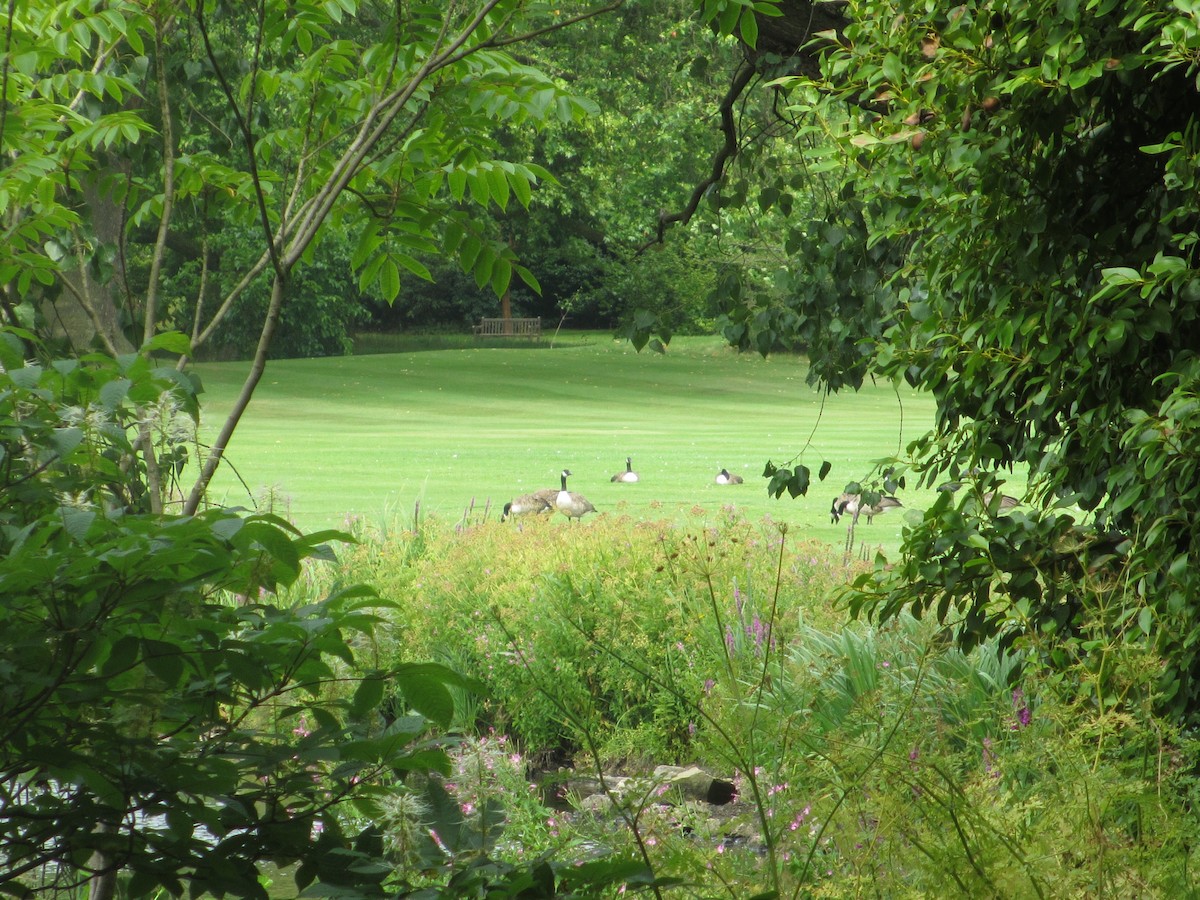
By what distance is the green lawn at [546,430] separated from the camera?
538 inches

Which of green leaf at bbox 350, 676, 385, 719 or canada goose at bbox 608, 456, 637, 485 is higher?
green leaf at bbox 350, 676, 385, 719

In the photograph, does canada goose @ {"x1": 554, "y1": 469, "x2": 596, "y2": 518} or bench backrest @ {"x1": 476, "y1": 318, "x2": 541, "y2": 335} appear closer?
canada goose @ {"x1": 554, "y1": 469, "x2": 596, "y2": 518}

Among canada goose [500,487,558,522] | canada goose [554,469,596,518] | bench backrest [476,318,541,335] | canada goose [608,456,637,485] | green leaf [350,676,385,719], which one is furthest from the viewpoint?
bench backrest [476,318,541,335]

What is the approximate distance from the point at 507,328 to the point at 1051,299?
148ft

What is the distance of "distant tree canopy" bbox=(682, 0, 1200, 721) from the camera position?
2.41 metres

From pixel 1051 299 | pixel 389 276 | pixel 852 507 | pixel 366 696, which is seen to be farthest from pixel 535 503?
pixel 366 696

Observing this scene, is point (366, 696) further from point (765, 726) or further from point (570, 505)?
point (570, 505)

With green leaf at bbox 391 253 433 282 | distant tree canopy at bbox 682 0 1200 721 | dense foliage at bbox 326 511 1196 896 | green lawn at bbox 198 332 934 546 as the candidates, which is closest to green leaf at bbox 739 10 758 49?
distant tree canopy at bbox 682 0 1200 721

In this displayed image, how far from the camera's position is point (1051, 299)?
268cm

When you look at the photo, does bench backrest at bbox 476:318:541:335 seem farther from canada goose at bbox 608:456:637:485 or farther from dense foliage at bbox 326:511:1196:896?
dense foliage at bbox 326:511:1196:896

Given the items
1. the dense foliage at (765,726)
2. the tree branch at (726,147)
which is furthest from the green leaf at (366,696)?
the tree branch at (726,147)

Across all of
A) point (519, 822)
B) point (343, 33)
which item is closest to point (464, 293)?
point (343, 33)

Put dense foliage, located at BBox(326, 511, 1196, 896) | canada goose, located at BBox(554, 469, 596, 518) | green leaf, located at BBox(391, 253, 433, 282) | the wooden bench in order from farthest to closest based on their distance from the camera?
the wooden bench → canada goose, located at BBox(554, 469, 596, 518) → green leaf, located at BBox(391, 253, 433, 282) → dense foliage, located at BBox(326, 511, 1196, 896)

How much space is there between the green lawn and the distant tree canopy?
1.07 feet
